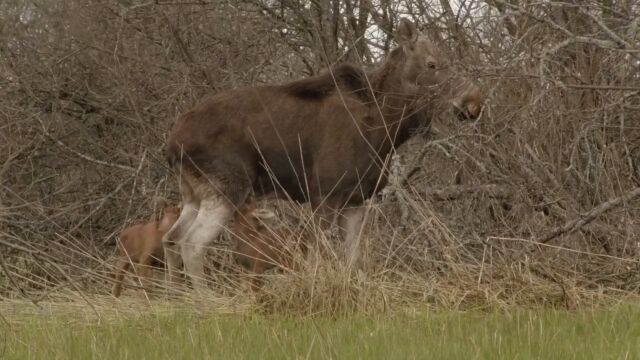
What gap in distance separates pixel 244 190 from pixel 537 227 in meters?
2.45

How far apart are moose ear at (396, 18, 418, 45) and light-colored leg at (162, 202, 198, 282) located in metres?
2.36

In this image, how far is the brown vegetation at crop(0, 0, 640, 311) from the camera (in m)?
8.37

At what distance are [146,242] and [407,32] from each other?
3.01 metres

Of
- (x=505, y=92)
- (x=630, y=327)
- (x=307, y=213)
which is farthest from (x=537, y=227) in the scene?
(x=630, y=327)

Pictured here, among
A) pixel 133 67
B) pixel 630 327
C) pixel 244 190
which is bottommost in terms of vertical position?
pixel 630 327

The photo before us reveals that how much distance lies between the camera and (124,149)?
1337 centimetres

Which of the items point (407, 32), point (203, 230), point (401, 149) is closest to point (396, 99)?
point (407, 32)

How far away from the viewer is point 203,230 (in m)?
10.2

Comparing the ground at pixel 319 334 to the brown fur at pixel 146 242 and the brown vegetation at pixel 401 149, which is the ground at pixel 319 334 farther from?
the brown fur at pixel 146 242

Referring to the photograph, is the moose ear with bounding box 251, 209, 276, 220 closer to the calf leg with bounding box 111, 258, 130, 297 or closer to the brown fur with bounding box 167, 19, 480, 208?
the brown fur with bounding box 167, 19, 480, 208

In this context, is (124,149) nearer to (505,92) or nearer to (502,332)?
(505,92)

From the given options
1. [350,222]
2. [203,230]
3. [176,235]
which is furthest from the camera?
[176,235]

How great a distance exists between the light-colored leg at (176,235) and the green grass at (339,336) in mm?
2404

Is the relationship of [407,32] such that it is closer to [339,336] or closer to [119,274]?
[119,274]
